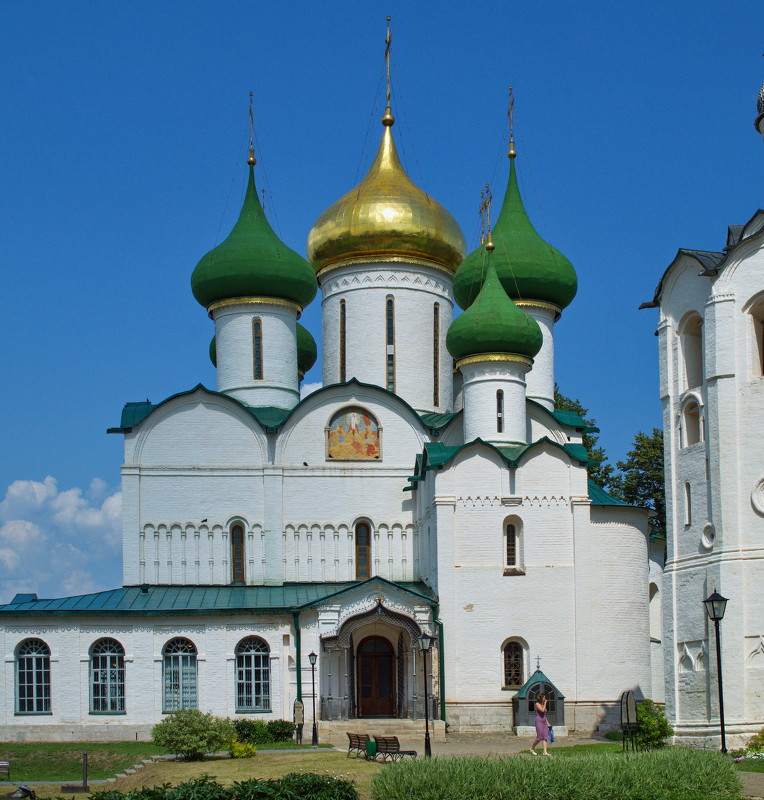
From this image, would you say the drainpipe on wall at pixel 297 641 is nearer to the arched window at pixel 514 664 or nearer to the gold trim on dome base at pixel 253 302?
the arched window at pixel 514 664

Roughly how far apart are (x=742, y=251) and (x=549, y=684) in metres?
8.58

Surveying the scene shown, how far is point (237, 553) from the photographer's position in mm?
25547

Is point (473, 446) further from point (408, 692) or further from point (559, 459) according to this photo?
point (408, 692)

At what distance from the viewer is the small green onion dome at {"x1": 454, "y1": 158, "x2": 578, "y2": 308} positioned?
27.9 meters

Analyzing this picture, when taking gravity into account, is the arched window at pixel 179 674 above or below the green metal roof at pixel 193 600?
below

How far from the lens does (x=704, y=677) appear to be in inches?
742

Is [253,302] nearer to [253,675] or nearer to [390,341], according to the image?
[390,341]

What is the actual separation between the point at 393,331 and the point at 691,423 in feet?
30.5

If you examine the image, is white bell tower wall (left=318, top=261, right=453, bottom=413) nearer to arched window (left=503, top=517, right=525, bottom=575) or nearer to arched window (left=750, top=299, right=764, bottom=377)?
arched window (left=503, top=517, right=525, bottom=575)

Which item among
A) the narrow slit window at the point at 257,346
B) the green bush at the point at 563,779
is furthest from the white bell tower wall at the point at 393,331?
the green bush at the point at 563,779

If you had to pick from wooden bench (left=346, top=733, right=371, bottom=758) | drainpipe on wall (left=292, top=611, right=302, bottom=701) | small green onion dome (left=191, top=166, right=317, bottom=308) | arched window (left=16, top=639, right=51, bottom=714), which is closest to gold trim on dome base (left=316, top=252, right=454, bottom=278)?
small green onion dome (left=191, top=166, right=317, bottom=308)

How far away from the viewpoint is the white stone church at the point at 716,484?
725 inches

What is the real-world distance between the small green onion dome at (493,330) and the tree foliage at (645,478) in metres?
9.03

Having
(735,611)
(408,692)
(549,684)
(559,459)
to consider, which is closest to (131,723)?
(408,692)
